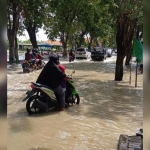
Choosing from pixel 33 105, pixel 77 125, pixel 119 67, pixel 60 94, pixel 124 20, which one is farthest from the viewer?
pixel 119 67

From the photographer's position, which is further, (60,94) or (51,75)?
(60,94)

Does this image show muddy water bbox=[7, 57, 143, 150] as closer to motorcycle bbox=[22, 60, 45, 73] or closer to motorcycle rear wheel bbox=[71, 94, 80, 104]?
motorcycle rear wheel bbox=[71, 94, 80, 104]

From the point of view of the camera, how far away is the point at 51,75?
579cm

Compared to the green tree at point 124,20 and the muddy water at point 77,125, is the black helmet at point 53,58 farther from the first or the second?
the green tree at point 124,20

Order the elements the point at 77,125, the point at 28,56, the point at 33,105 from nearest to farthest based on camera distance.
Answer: the point at 77,125 < the point at 33,105 < the point at 28,56

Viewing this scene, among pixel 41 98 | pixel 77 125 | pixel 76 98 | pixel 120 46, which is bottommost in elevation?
pixel 77 125

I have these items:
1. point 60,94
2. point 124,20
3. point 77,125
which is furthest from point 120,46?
point 77,125

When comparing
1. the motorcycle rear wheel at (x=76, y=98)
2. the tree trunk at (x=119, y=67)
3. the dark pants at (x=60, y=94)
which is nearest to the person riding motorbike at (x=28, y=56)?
the tree trunk at (x=119, y=67)

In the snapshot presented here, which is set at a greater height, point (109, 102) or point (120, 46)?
point (120, 46)

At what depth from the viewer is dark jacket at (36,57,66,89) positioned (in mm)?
5754

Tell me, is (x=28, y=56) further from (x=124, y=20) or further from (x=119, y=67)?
(x=124, y=20)

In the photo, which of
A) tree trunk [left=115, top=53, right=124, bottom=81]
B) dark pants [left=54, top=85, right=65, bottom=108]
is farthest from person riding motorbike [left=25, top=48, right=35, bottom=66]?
dark pants [left=54, top=85, right=65, bottom=108]

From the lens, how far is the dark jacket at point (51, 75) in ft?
18.9

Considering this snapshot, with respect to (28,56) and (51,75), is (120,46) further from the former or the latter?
(51,75)
